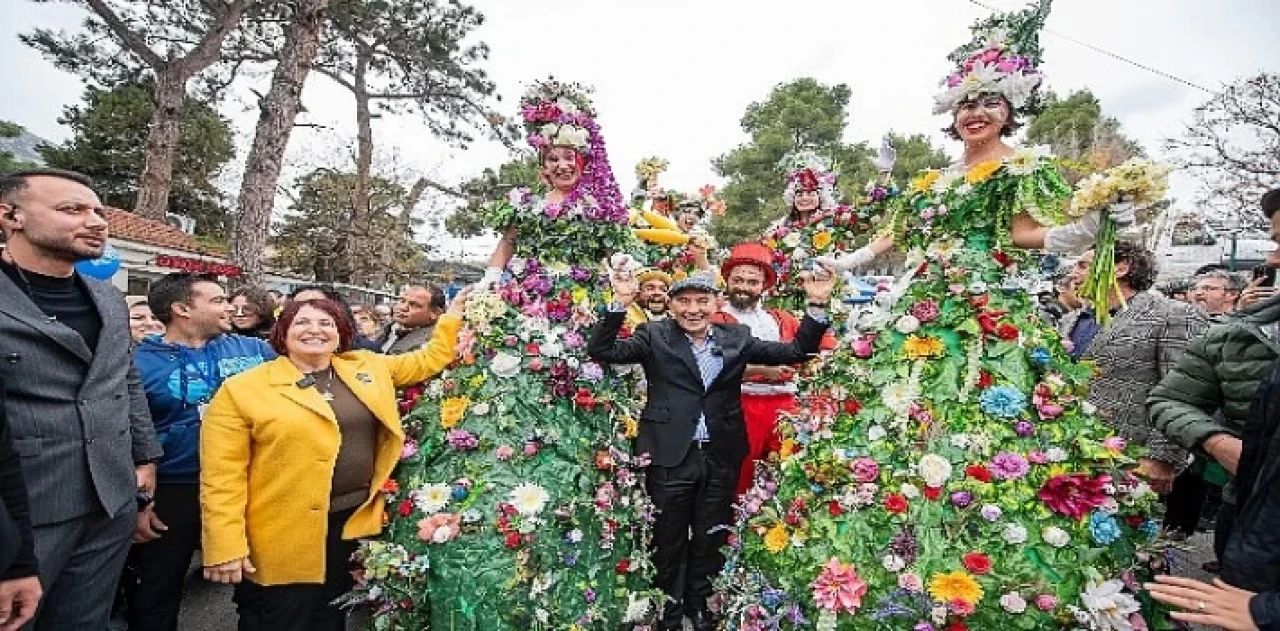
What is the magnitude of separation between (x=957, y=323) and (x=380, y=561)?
2.53m

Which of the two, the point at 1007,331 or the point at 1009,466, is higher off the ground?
the point at 1007,331

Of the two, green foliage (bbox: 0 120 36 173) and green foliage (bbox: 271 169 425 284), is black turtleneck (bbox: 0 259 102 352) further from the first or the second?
green foliage (bbox: 0 120 36 173)

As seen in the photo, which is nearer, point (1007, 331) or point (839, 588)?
point (839, 588)

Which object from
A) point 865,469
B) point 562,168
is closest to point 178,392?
point 562,168

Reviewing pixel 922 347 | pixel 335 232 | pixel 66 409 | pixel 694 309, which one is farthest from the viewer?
pixel 335 232

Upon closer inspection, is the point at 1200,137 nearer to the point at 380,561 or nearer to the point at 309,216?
the point at 380,561

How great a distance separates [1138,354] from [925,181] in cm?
156

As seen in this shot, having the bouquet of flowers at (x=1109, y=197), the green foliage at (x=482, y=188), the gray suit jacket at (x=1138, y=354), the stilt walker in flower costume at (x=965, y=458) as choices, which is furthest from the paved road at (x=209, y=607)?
the green foliage at (x=482, y=188)

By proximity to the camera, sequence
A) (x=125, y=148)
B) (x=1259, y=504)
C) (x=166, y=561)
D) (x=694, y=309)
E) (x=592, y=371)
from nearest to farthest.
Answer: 1. (x=1259, y=504)
2. (x=166, y=561)
3. (x=592, y=371)
4. (x=694, y=309)
5. (x=125, y=148)

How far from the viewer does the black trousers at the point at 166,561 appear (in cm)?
311

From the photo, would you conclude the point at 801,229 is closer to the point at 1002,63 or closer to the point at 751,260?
the point at 751,260

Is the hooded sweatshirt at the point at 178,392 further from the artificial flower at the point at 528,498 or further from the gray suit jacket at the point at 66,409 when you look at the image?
the artificial flower at the point at 528,498

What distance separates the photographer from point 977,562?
216 cm

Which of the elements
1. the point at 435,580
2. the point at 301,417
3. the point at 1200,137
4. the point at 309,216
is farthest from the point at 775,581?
the point at 309,216
